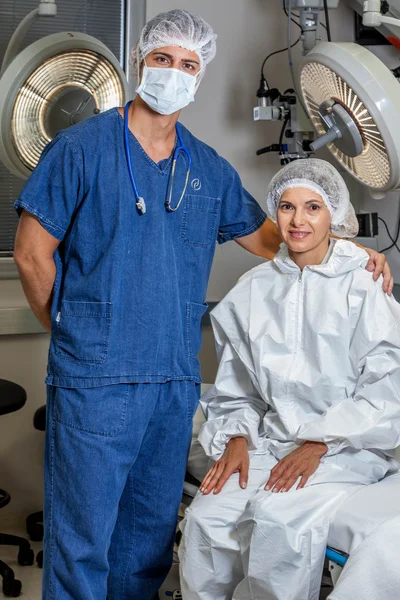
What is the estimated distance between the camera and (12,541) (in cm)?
249

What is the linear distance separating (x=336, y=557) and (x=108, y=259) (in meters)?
0.70

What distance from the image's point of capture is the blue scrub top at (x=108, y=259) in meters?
1.61

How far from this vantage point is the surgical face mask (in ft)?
5.32

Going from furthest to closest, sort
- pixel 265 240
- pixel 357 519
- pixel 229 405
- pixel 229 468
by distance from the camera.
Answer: pixel 265 240
pixel 229 405
pixel 229 468
pixel 357 519

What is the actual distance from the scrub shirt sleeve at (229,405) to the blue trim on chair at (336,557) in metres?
0.33

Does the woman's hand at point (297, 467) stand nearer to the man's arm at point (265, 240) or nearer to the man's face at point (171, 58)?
the man's arm at point (265, 240)

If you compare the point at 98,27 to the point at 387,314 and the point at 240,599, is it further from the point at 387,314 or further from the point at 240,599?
the point at 240,599

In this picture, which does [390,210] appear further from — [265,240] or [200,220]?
[200,220]

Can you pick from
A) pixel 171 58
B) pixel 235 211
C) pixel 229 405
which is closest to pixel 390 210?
pixel 235 211

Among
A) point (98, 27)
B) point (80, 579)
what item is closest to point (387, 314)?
point (80, 579)

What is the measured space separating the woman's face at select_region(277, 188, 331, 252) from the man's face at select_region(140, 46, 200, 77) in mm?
352

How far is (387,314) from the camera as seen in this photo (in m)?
1.71

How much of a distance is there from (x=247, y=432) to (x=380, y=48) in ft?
5.52

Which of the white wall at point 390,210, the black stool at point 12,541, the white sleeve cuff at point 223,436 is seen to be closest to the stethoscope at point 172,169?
the white sleeve cuff at point 223,436
